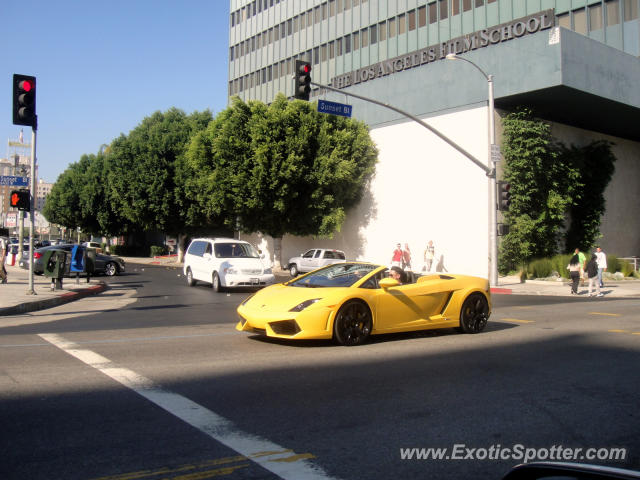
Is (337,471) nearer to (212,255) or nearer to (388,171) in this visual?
(212,255)

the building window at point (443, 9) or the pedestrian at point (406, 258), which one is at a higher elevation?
the building window at point (443, 9)

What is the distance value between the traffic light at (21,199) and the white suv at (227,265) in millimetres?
6972

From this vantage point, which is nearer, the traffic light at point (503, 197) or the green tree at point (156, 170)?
the traffic light at point (503, 197)

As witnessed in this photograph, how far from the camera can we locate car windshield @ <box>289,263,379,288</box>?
9266mm

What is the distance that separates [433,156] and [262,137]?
9959mm

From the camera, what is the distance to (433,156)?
32.8 metres

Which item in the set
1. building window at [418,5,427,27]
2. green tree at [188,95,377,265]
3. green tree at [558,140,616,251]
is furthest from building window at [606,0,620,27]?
green tree at [188,95,377,265]

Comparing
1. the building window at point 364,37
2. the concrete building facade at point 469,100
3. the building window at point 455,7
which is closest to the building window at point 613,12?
the concrete building facade at point 469,100

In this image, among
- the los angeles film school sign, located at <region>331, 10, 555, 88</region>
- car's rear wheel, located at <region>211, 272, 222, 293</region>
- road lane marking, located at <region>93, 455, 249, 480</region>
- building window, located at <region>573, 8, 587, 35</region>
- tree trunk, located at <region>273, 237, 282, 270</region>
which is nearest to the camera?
road lane marking, located at <region>93, 455, 249, 480</region>

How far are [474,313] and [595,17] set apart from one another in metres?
31.6

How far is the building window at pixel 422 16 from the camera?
42188 millimetres

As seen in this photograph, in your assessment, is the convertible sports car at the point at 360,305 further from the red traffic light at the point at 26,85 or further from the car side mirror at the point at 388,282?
the red traffic light at the point at 26,85

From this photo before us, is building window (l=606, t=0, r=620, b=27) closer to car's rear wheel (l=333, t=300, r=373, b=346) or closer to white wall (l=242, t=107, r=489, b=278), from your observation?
white wall (l=242, t=107, r=489, b=278)

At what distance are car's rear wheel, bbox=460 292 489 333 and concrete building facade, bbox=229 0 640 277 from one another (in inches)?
767
